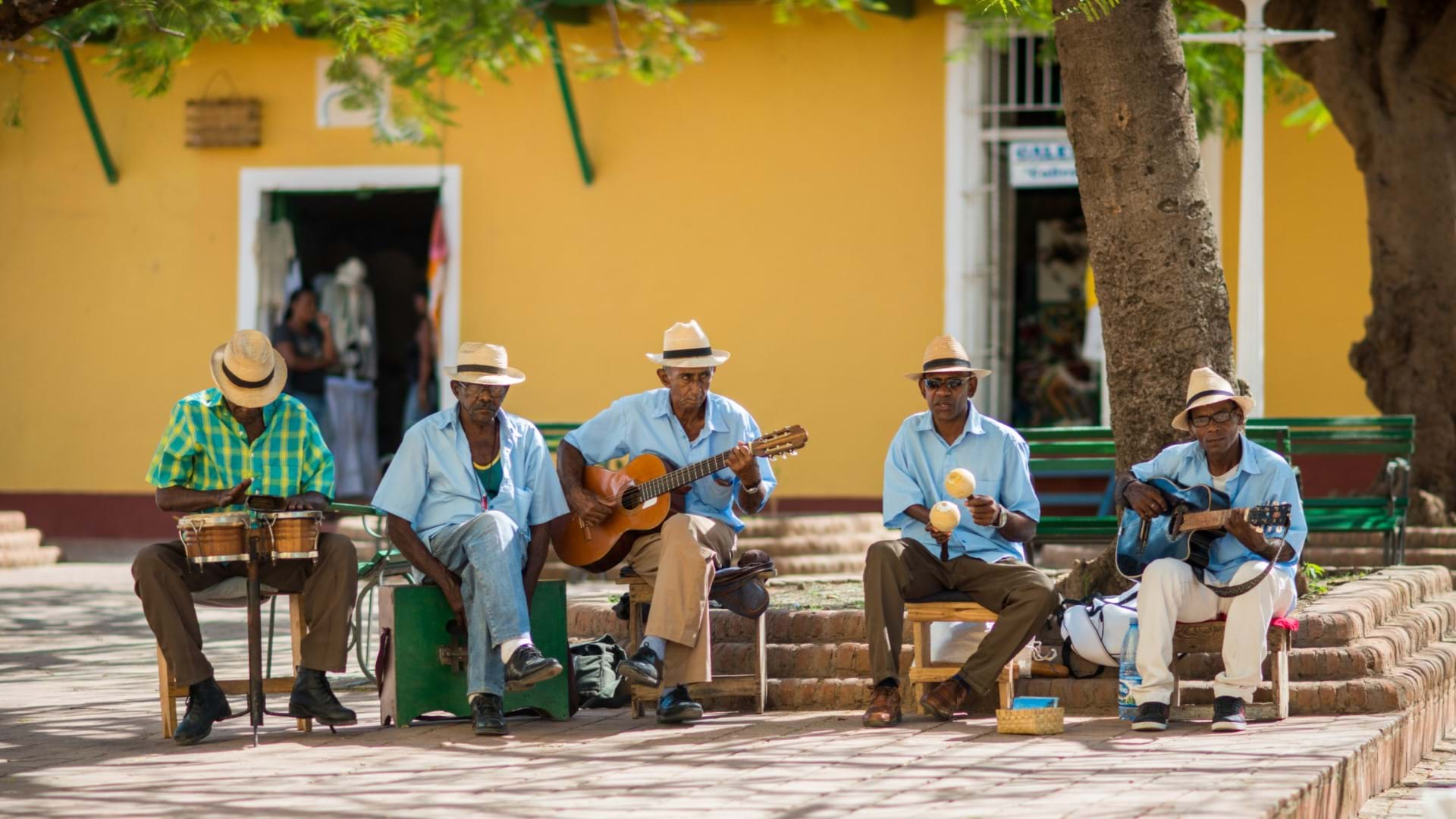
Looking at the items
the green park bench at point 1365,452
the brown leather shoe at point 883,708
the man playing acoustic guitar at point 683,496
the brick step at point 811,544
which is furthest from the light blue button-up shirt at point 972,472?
the brick step at point 811,544

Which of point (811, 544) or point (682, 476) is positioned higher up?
point (682, 476)

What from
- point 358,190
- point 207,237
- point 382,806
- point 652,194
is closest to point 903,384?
point 652,194

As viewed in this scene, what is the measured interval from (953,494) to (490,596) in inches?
66.4

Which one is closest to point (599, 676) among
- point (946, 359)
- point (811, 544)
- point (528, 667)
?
point (528, 667)

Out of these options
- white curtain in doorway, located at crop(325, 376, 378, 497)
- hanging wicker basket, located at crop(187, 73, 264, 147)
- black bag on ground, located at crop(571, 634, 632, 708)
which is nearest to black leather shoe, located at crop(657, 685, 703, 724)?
black bag on ground, located at crop(571, 634, 632, 708)

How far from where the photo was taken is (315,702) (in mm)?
6812

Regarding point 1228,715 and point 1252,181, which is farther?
point 1252,181

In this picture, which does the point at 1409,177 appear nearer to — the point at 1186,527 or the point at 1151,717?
the point at 1186,527

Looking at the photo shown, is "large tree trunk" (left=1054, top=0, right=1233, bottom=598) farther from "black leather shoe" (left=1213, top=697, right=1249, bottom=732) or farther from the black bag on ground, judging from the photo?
the black bag on ground

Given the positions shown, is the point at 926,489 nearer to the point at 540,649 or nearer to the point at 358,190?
the point at 540,649

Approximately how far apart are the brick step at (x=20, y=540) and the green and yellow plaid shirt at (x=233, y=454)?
7.29 metres

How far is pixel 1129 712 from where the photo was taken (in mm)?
6699

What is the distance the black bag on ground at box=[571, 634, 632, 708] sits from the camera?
7.60 meters

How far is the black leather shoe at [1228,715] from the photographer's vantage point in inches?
256
